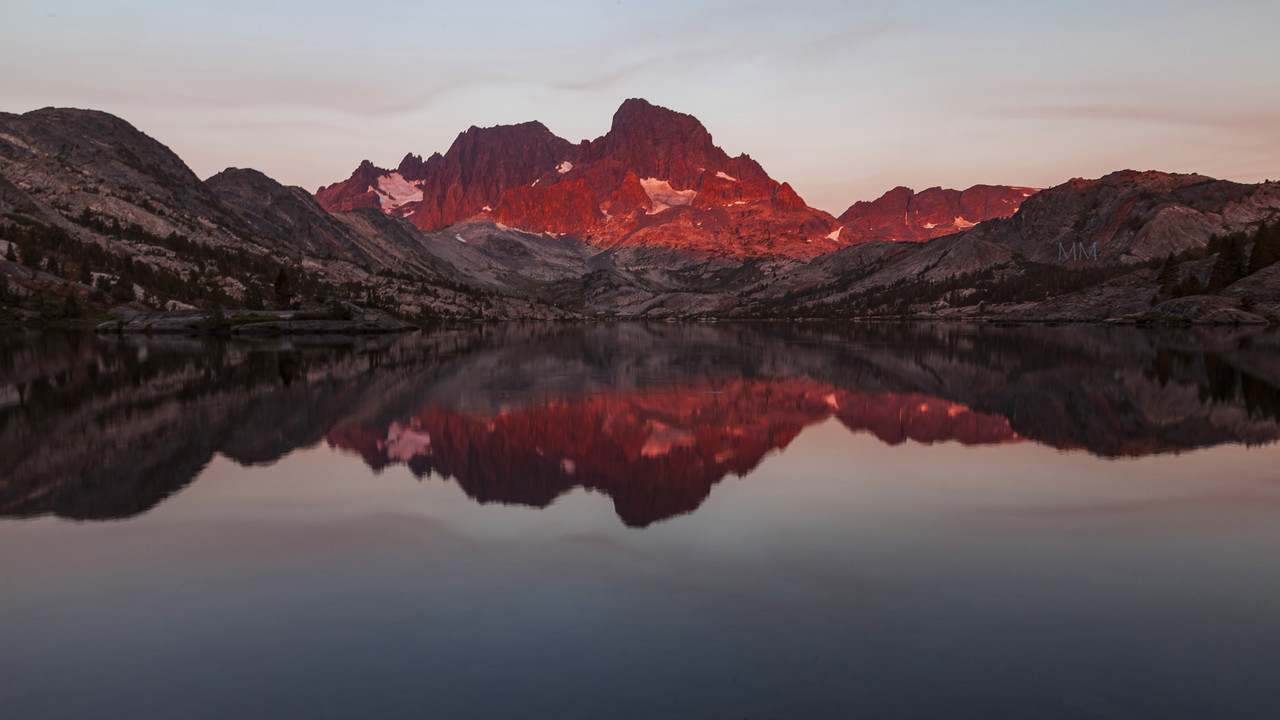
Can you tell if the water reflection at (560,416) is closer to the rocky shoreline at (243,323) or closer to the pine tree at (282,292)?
the rocky shoreline at (243,323)

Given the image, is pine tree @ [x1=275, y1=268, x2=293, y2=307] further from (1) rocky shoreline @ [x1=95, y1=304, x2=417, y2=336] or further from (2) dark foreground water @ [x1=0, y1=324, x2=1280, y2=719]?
(2) dark foreground water @ [x1=0, y1=324, x2=1280, y2=719]

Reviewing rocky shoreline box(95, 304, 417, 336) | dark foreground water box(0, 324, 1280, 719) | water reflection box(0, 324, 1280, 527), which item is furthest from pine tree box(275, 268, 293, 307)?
dark foreground water box(0, 324, 1280, 719)

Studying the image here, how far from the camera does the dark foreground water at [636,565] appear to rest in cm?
1153

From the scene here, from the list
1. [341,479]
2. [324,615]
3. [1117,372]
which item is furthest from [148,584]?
[1117,372]

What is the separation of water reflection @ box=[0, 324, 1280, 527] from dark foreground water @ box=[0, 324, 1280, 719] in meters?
0.31

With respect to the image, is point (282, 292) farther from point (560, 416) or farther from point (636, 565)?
point (636, 565)

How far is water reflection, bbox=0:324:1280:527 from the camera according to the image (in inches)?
1040

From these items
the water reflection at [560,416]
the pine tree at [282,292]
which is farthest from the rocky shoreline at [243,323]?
the water reflection at [560,416]

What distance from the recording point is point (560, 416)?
40.7 metres

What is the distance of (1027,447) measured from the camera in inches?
1284

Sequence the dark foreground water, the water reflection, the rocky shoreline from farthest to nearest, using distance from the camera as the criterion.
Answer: the rocky shoreline, the water reflection, the dark foreground water

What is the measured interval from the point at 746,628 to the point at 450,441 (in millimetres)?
22299

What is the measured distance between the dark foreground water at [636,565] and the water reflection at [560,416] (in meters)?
0.31

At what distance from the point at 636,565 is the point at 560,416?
2396 cm
